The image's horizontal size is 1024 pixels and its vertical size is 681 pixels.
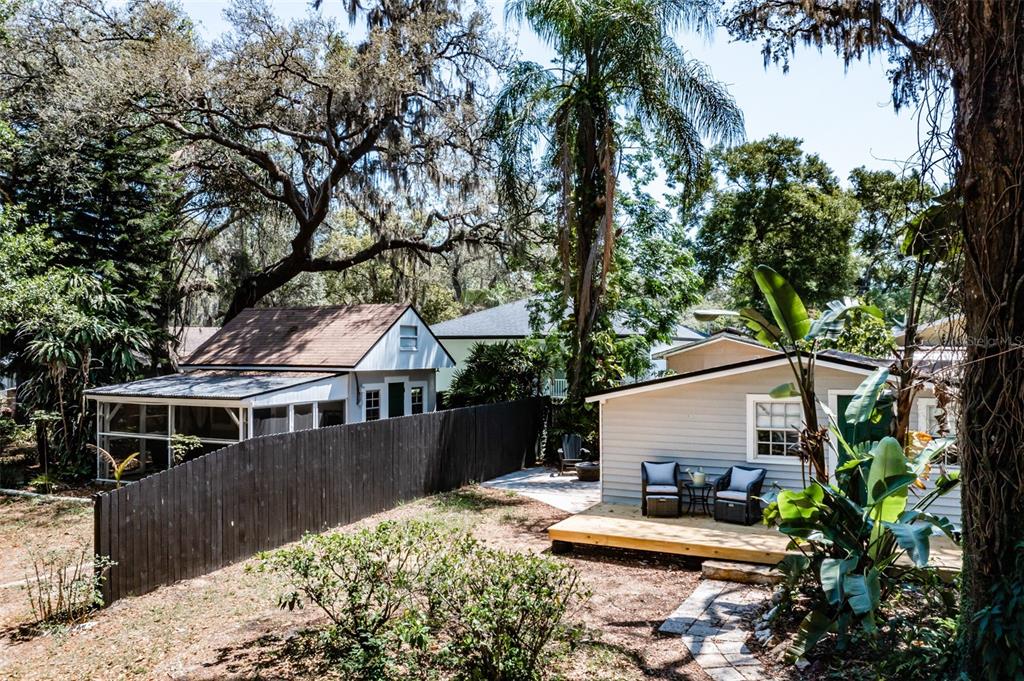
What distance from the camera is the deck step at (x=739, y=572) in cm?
696

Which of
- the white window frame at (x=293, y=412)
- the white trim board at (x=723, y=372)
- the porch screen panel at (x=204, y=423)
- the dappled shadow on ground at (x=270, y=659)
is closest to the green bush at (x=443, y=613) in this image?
the dappled shadow on ground at (x=270, y=659)

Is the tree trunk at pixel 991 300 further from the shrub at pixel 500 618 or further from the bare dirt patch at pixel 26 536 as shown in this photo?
the bare dirt patch at pixel 26 536

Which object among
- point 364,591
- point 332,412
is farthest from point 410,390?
point 364,591

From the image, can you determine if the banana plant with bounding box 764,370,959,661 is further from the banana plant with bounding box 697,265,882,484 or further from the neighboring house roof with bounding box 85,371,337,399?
the neighboring house roof with bounding box 85,371,337,399

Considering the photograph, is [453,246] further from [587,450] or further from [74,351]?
[74,351]

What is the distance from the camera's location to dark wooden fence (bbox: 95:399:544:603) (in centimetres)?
701

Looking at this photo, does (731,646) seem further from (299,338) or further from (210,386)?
(299,338)

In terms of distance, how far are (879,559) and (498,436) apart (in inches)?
392

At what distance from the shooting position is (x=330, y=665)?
500 centimetres

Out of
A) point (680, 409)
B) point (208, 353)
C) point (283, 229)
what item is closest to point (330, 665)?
point (680, 409)

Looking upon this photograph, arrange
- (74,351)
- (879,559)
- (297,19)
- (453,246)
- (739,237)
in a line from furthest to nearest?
(739,237) < (453,246) < (297,19) < (74,351) < (879,559)

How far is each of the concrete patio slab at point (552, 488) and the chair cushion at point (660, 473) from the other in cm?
190

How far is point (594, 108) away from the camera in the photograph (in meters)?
14.0

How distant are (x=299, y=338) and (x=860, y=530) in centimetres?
1345
